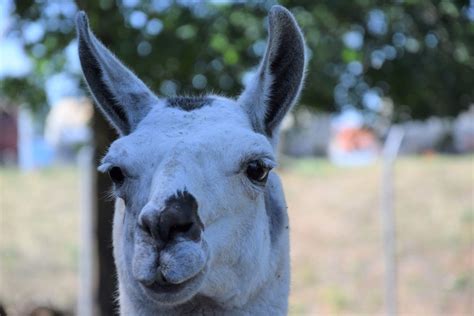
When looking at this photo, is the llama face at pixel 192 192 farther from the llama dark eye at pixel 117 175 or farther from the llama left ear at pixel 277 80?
the llama left ear at pixel 277 80

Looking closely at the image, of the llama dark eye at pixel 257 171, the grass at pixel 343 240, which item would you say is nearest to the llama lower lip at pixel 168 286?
the llama dark eye at pixel 257 171

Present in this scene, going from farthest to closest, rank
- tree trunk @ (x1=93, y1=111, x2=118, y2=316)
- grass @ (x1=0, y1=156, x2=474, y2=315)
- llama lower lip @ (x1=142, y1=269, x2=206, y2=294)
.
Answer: grass @ (x1=0, y1=156, x2=474, y2=315) → tree trunk @ (x1=93, y1=111, x2=118, y2=316) → llama lower lip @ (x1=142, y1=269, x2=206, y2=294)

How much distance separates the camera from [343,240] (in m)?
14.7

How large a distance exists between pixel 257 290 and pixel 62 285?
10.5 metres

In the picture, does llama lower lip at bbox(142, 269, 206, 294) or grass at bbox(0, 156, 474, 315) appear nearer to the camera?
llama lower lip at bbox(142, 269, 206, 294)

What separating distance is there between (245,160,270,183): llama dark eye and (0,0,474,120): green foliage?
456cm

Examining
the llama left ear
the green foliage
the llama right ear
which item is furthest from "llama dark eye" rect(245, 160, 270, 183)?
the green foliage

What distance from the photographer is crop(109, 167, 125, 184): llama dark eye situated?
348cm

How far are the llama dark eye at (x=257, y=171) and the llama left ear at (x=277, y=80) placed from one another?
12.0 inches

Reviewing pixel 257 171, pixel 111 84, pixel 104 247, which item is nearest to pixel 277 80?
pixel 257 171

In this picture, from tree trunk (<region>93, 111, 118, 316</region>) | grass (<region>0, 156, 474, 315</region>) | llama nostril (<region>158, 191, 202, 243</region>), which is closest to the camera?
llama nostril (<region>158, 191, 202, 243</region>)

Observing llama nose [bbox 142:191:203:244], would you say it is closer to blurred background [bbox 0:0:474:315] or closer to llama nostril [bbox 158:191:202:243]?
llama nostril [bbox 158:191:202:243]

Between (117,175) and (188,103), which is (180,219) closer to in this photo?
(117,175)

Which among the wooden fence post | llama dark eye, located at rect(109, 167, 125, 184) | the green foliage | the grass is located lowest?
the grass
